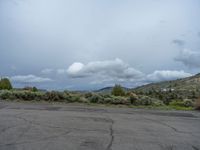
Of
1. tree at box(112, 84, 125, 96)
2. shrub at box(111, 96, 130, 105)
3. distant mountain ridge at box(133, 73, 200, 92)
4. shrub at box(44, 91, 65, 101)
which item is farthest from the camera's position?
distant mountain ridge at box(133, 73, 200, 92)

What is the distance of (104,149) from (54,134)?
2.45 metres

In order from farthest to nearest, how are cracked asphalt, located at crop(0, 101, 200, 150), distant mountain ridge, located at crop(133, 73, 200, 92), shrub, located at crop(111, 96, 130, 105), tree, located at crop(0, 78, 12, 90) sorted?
1. distant mountain ridge, located at crop(133, 73, 200, 92)
2. tree, located at crop(0, 78, 12, 90)
3. shrub, located at crop(111, 96, 130, 105)
4. cracked asphalt, located at crop(0, 101, 200, 150)

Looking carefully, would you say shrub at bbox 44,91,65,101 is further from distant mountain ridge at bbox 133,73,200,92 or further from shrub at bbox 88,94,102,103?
distant mountain ridge at bbox 133,73,200,92

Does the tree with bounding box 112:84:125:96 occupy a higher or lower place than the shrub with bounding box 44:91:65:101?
higher

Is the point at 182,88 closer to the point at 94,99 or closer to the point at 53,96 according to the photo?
the point at 94,99

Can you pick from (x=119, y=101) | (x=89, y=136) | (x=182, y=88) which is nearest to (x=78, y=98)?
(x=119, y=101)

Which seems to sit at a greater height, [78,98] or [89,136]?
[78,98]

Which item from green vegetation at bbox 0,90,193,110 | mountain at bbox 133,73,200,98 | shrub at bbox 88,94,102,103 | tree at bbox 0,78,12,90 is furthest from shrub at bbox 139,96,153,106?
mountain at bbox 133,73,200,98

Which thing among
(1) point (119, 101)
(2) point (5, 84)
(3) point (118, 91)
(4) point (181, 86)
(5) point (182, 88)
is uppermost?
(4) point (181, 86)

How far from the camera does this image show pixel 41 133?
34.6 feet

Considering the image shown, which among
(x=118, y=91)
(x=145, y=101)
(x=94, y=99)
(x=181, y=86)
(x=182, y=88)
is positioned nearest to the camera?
(x=145, y=101)

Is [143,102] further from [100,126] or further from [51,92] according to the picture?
[100,126]

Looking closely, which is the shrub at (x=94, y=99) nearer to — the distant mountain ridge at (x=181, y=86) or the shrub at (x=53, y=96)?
the shrub at (x=53, y=96)

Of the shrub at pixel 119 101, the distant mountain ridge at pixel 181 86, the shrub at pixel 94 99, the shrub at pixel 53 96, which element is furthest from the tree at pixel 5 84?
the distant mountain ridge at pixel 181 86
